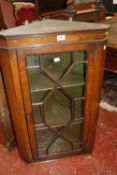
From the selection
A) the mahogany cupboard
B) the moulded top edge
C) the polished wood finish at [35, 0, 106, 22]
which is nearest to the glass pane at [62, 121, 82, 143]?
the mahogany cupboard

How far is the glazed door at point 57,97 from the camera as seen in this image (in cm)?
105

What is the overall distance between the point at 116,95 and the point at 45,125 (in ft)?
3.82

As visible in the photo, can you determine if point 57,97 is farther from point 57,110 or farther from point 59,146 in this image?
point 59,146

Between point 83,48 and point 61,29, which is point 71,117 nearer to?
point 83,48

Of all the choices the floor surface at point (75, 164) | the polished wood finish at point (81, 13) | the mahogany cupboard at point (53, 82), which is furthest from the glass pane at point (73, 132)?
the polished wood finish at point (81, 13)

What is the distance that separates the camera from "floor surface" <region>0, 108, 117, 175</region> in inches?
57.5

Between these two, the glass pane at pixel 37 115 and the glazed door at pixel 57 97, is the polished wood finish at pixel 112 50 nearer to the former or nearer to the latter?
the glazed door at pixel 57 97

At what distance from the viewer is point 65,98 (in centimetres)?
125

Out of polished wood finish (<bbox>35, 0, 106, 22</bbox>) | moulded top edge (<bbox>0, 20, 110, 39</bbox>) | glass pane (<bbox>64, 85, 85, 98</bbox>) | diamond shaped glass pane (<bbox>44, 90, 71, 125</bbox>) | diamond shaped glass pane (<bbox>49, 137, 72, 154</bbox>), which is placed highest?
moulded top edge (<bbox>0, 20, 110, 39</bbox>)

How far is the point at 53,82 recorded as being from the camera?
3.72ft

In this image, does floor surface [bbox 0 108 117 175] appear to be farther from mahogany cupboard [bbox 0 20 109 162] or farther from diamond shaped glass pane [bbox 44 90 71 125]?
diamond shaped glass pane [bbox 44 90 71 125]

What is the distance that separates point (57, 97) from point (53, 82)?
144 millimetres

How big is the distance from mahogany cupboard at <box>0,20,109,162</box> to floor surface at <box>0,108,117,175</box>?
0.07 meters

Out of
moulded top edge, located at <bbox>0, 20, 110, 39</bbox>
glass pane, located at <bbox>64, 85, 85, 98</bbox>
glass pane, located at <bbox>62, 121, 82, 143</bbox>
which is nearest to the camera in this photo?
moulded top edge, located at <bbox>0, 20, 110, 39</bbox>
